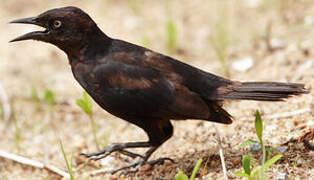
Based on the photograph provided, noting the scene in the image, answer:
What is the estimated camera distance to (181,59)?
7508 mm

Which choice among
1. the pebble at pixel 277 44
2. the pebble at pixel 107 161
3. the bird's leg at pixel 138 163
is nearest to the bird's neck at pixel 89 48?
the bird's leg at pixel 138 163

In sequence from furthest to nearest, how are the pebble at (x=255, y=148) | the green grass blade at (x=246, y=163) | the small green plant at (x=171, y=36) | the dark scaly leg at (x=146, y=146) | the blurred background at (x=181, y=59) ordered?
1. the small green plant at (x=171, y=36)
2. the blurred background at (x=181, y=59)
3. the dark scaly leg at (x=146, y=146)
4. the pebble at (x=255, y=148)
5. the green grass blade at (x=246, y=163)

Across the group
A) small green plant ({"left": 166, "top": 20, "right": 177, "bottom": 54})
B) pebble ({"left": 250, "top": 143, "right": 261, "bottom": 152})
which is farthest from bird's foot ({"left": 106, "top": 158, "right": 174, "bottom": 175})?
small green plant ({"left": 166, "top": 20, "right": 177, "bottom": 54})

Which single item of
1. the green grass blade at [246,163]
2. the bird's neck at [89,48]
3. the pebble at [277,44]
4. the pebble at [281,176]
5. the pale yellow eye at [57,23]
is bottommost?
the pebble at [281,176]

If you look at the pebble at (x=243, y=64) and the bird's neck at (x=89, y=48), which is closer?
the bird's neck at (x=89, y=48)

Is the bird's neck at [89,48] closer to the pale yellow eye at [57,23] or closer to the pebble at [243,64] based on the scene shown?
the pale yellow eye at [57,23]

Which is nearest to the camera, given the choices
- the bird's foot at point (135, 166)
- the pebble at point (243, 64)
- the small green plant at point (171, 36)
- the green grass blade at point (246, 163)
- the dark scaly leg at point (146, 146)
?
the green grass blade at point (246, 163)

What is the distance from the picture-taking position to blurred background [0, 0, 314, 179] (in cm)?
520

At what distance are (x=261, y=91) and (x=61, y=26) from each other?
1824 mm

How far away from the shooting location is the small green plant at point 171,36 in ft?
23.2

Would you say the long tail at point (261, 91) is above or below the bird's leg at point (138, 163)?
above

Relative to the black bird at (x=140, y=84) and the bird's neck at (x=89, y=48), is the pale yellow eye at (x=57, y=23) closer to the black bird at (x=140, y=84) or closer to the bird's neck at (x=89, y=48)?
the black bird at (x=140, y=84)

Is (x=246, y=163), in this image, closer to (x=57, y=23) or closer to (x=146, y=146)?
(x=146, y=146)

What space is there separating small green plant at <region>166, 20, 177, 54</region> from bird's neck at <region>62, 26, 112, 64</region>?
2.35 meters
